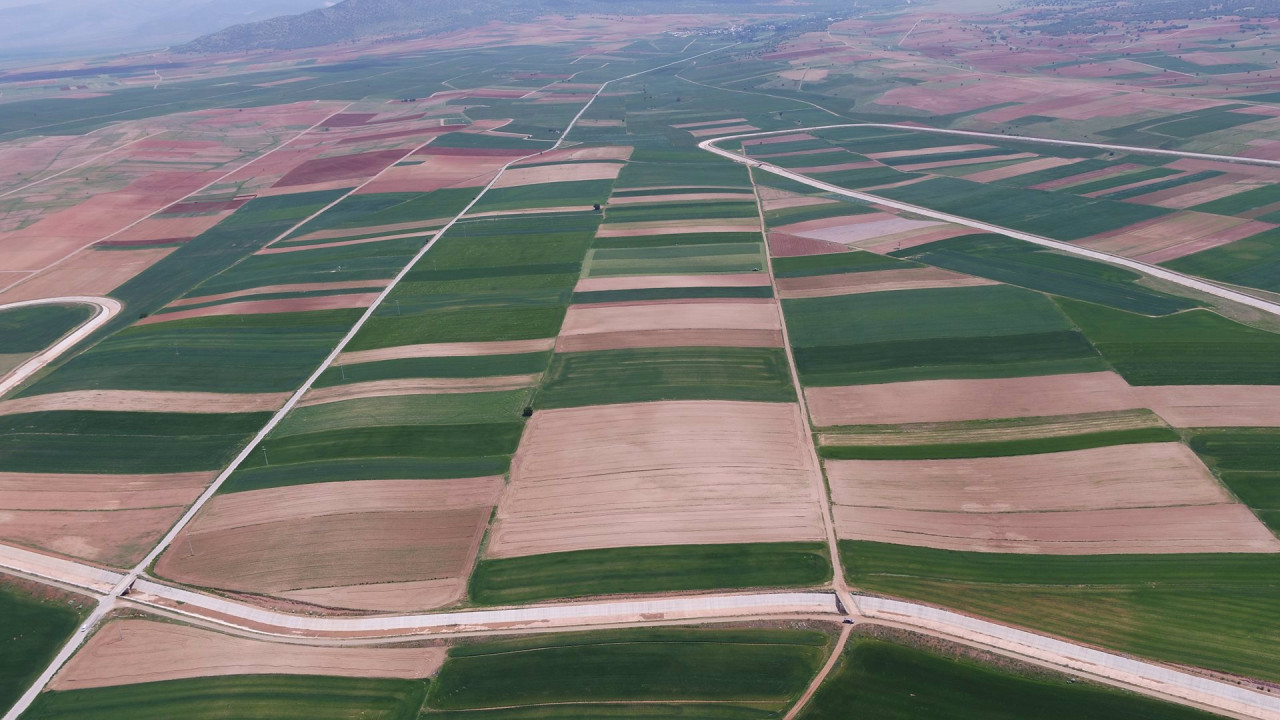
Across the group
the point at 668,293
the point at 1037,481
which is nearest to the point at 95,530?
the point at 668,293

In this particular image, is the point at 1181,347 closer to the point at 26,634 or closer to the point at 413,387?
the point at 413,387

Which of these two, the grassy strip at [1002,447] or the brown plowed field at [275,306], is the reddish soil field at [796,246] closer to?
the grassy strip at [1002,447]

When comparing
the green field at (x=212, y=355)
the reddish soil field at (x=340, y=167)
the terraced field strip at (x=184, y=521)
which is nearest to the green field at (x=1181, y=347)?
the terraced field strip at (x=184, y=521)

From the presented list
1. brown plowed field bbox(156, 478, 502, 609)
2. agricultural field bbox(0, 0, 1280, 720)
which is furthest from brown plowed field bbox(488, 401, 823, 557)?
brown plowed field bbox(156, 478, 502, 609)

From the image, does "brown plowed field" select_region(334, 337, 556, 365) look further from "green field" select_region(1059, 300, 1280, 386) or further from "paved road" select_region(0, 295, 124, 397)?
"green field" select_region(1059, 300, 1280, 386)

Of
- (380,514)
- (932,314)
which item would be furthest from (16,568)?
(932,314)
